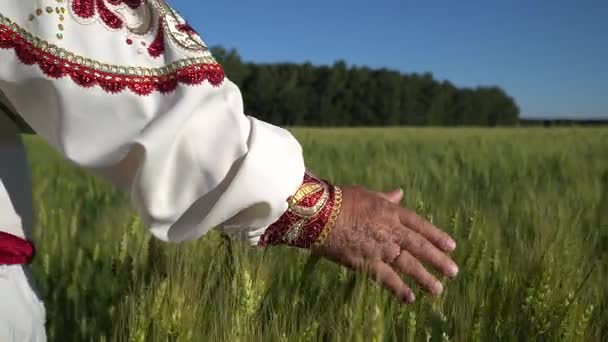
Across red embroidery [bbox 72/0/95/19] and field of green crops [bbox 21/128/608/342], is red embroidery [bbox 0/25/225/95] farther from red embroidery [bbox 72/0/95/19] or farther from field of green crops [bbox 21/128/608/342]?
field of green crops [bbox 21/128/608/342]

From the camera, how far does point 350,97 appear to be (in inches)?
1427

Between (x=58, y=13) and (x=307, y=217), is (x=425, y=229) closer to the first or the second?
(x=307, y=217)

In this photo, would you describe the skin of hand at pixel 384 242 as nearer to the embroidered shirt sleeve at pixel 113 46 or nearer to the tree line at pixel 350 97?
the embroidered shirt sleeve at pixel 113 46

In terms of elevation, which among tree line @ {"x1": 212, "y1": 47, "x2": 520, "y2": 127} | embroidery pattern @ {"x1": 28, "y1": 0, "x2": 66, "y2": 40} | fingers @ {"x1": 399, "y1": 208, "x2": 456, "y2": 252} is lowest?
tree line @ {"x1": 212, "y1": 47, "x2": 520, "y2": 127}

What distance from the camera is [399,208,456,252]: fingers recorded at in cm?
74

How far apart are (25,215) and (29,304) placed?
90 mm

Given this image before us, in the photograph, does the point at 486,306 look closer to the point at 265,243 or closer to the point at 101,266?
the point at 265,243

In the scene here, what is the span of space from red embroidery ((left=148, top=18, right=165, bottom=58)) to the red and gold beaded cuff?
192 mm

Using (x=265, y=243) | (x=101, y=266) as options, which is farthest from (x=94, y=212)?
(x=265, y=243)

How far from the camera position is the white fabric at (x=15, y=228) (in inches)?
25.5

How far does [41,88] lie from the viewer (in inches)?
23.0

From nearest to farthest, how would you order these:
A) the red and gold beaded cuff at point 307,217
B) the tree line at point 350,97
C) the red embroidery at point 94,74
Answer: the red embroidery at point 94,74, the red and gold beaded cuff at point 307,217, the tree line at point 350,97

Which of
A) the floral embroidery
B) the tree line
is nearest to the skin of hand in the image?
the floral embroidery

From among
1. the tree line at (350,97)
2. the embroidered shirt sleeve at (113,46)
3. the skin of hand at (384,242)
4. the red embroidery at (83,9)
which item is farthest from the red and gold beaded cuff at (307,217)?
the tree line at (350,97)
